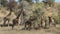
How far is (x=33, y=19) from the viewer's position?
30.6 metres

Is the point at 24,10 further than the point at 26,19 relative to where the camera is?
Yes

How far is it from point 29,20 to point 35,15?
126cm

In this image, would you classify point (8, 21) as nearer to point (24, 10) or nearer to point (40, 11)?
point (24, 10)

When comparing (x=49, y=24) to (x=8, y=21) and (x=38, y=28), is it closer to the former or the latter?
(x=38, y=28)

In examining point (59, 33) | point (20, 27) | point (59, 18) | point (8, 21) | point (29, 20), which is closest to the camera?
point (59, 33)

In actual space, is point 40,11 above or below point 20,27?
above

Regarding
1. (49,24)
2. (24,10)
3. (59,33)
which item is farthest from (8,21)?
(59,33)

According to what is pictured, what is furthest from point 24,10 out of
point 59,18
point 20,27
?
point 59,18

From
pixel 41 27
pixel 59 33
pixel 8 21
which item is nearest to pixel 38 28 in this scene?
pixel 41 27

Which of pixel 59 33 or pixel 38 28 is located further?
Answer: pixel 38 28

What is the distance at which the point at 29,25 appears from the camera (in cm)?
3033

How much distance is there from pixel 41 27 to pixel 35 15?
5.75 feet

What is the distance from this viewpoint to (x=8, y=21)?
120ft

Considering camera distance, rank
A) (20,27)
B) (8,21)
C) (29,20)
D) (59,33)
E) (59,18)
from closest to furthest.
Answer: (59,33) < (29,20) < (20,27) < (8,21) < (59,18)
